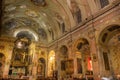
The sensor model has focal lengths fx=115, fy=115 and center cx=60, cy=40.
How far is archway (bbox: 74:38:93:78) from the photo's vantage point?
13.3m

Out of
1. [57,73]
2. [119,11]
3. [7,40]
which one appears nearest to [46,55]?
[57,73]

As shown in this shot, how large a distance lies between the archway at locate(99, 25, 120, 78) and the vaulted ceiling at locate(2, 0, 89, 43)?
4689 millimetres

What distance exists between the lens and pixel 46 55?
69.4 feet

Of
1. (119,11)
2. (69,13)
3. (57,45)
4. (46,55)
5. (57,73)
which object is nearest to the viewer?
(119,11)

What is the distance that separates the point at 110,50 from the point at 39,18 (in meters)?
12.6

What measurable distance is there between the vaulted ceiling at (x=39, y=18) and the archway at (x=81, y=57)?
2632mm

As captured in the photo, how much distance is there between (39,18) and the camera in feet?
64.5

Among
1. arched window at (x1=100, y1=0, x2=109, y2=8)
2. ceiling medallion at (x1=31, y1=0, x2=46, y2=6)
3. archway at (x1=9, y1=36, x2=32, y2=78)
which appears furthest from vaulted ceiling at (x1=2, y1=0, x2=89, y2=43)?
arched window at (x1=100, y1=0, x2=109, y2=8)

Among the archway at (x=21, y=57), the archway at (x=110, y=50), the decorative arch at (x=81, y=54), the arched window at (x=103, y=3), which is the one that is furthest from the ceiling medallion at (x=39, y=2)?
the archway at (x=110, y=50)

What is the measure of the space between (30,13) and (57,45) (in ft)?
22.5

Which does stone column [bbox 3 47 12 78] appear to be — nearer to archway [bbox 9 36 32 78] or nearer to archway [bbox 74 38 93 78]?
archway [bbox 9 36 32 78]

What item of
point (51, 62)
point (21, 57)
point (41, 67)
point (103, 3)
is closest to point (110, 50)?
point (103, 3)

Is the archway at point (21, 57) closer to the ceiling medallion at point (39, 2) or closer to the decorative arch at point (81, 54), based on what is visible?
the ceiling medallion at point (39, 2)

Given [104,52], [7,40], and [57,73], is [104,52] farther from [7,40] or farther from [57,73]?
[7,40]
